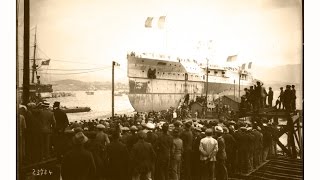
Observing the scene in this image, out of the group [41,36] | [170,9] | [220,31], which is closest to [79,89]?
[41,36]

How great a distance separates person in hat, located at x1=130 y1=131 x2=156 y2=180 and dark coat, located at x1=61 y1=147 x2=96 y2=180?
18.1 inches

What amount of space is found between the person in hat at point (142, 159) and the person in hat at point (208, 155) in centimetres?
57

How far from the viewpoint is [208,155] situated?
483 cm

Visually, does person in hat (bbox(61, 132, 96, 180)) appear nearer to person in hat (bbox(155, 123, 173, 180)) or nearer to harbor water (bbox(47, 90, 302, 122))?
harbor water (bbox(47, 90, 302, 122))

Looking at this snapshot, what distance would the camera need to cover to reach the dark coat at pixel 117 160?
4.73m

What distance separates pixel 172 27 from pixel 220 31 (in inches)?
22.6

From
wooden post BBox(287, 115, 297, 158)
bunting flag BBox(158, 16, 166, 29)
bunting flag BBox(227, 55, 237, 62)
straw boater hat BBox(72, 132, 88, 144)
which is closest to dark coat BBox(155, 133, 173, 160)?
straw boater hat BBox(72, 132, 88, 144)

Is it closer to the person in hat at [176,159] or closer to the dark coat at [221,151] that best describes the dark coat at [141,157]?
the person in hat at [176,159]

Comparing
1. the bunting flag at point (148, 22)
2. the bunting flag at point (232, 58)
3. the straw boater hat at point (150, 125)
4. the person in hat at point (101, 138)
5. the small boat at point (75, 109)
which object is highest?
the bunting flag at point (148, 22)

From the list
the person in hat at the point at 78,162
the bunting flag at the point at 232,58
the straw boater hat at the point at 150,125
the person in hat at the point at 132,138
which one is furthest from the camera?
the bunting flag at the point at 232,58

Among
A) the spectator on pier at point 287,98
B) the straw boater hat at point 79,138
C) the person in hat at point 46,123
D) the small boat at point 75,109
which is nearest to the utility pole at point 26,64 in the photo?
the person in hat at point 46,123

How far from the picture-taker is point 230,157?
4902 millimetres
